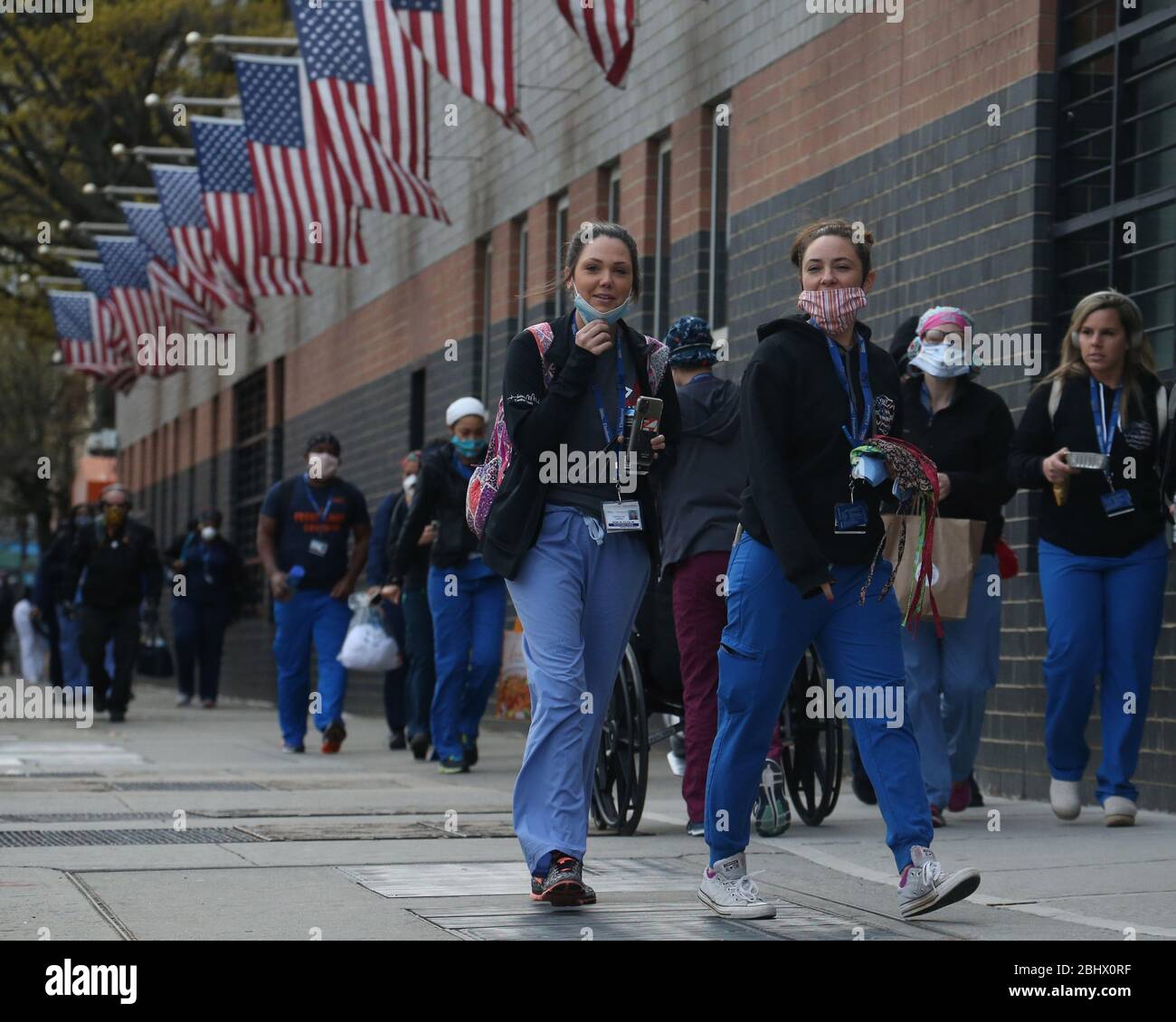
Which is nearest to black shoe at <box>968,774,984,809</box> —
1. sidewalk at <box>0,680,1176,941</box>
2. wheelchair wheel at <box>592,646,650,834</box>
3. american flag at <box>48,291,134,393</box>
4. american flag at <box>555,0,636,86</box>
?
sidewalk at <box>0,680,1176,941</box>

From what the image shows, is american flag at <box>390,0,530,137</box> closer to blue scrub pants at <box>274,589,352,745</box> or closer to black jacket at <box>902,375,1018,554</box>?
blue scrub pants at <box>274,589,352,745</box>

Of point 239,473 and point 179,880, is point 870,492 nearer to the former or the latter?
point 179,880

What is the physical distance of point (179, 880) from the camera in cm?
716

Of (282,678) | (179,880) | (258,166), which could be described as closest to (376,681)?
(258,166)

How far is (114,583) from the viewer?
19.2 m

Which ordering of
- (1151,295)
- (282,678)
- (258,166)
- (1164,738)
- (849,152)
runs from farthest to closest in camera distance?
(258,166) < (282,678) < (849,152) < (1151,295) < (1164,738)

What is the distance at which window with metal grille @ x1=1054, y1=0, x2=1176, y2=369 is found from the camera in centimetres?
1025

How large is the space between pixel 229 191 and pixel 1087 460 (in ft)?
50.7

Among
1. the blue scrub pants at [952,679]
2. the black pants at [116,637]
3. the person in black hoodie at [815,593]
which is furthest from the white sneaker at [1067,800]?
the black pants at [116,637]

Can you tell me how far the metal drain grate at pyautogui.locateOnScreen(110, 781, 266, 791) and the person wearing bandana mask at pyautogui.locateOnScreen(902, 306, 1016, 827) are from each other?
4098 millimetres

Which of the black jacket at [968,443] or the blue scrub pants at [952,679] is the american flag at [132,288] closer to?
the black jacket at [968,443]

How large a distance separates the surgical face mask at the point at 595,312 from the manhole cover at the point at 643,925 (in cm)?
178

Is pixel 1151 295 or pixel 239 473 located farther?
pixel 239 473
